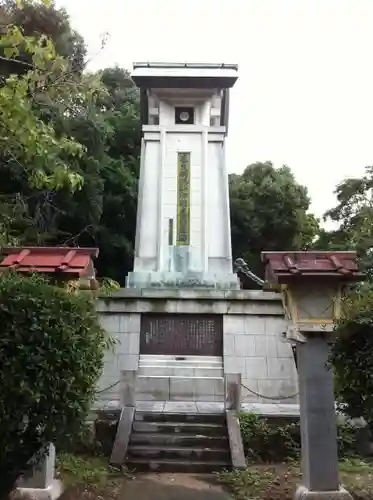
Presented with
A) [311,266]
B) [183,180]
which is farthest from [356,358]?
[183,180]

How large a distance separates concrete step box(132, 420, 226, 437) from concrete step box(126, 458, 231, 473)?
2.41 ft

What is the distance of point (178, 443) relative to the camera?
23.0 ft

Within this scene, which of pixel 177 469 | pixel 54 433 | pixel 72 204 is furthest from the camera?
pixel 72 204

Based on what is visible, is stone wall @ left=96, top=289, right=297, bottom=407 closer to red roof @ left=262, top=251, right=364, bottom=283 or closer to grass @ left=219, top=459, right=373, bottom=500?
grass @ left=219, top=459, right=373, bottom=500

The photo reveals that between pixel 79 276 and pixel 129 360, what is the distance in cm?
562

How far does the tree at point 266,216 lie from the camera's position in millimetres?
23891

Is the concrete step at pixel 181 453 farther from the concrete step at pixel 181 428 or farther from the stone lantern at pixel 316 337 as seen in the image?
the stone lantern at pixel 316 337

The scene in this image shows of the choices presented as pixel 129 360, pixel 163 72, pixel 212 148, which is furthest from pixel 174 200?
pixel 129 360

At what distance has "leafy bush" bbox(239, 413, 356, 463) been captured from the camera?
7.02m

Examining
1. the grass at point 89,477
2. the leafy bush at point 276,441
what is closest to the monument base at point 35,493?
the grass at point 89,477

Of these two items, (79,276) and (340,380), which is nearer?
(340,380)

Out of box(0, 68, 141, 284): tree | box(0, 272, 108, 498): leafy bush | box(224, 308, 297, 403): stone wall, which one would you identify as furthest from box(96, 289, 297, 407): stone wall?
box(0, 272, 108, 498): leafy bush

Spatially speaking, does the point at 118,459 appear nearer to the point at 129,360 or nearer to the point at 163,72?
the point at 129,360

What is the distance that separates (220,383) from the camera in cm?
992
